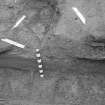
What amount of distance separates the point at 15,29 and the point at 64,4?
1715 mm

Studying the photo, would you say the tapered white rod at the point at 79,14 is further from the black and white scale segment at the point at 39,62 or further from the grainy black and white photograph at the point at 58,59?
the black and white scale segment at the point at 39,62

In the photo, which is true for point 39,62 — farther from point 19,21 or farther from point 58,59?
point 19,21

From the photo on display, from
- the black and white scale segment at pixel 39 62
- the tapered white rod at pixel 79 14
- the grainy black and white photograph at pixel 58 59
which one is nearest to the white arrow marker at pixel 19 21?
the grainy black and white photograph at pixel 58 59

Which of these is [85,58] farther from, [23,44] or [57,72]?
[23,44]

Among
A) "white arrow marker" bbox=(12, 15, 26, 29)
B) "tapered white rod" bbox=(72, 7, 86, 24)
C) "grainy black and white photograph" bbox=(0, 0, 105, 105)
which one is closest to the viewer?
"grainy black and white photograph" bbox=(0, 0, 105, 105)

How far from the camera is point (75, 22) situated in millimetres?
5676

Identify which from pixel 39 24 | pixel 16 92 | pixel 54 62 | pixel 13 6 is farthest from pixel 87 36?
pixel 13 6

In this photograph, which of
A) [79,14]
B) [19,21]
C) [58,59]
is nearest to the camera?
[58,59]

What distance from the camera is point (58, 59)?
5344 mm

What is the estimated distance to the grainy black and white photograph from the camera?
16.8 ft

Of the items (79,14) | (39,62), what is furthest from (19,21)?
(79,14)

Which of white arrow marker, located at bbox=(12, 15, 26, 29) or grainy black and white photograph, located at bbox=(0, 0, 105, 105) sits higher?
white arrow marker, located at bbox=(12, 15, 26, 29)

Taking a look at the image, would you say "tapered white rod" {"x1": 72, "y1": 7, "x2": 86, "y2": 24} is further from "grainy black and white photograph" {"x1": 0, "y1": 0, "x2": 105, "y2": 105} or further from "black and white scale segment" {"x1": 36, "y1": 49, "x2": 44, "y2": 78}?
"black and white scale segment" {"x1": 36, "y1": 49, "x2": 44, "y2": 78}

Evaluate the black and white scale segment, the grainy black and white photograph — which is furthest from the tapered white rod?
the black and white scale segment
